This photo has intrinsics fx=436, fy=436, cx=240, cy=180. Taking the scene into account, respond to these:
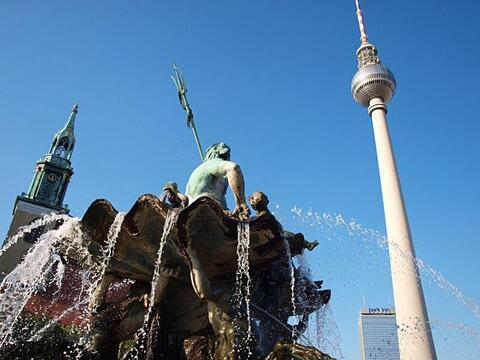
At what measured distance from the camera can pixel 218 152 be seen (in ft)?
27.1

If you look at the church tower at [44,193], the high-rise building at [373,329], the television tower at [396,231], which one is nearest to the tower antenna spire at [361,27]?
the television tower at [396,231]

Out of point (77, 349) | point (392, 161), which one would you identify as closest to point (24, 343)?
point (77, 349)

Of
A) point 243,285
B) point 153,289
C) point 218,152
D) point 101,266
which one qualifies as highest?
point 218,152

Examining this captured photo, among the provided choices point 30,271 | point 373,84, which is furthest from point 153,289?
point 373,84

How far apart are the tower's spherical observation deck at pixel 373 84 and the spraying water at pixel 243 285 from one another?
33939 mm

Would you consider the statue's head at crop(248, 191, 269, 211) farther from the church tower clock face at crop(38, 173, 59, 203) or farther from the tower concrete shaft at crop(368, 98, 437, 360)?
the church tower clock face at crop(38, 173, 59, 203)

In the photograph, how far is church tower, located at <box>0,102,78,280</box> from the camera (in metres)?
43.8

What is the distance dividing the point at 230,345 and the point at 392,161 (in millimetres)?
28168

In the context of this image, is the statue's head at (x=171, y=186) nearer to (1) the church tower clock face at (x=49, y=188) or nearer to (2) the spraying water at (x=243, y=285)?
(2) the spraying water at (x=243, y=285)

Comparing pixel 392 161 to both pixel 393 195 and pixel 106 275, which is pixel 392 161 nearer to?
pixel 393 195

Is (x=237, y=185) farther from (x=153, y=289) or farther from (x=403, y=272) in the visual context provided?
(x=403, y=272)

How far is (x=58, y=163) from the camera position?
50.8 meters

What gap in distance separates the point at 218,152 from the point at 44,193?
46316mm

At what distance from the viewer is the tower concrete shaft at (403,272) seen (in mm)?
23609
